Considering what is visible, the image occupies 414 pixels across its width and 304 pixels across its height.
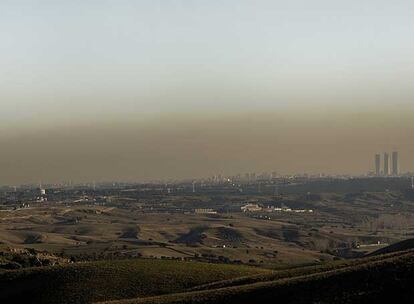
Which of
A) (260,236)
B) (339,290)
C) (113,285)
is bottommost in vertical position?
(260,236)

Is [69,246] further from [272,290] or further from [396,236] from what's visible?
[272,290]

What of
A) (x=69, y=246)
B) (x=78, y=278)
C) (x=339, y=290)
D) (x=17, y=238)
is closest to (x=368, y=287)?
(x=339, y=290)

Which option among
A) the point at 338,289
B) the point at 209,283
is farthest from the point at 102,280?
the point at 338,289

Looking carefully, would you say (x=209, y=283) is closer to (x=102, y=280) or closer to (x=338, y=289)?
(x=102, y=280)

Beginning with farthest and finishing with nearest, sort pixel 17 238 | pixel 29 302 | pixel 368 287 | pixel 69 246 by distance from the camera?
pixel 17 238 < pixel 69 246 < pixel 29 302 < pixel 368 287

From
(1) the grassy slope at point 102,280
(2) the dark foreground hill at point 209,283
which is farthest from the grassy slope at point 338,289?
(1) the grassy slope at point 102,280

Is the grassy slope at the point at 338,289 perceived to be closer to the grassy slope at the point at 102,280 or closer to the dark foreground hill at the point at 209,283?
the dark foreground hill at the point at 209,283
